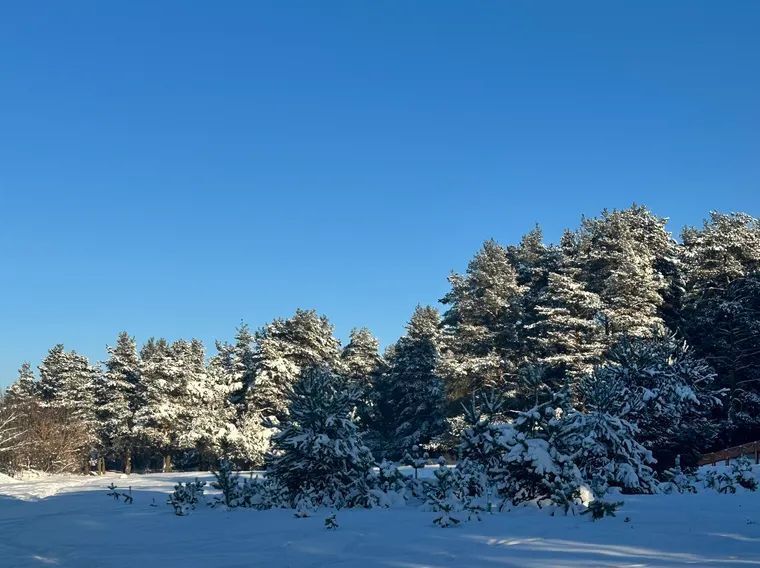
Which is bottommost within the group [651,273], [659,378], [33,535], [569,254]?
[33,535]

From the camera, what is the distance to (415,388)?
46.6m

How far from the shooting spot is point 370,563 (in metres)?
7.37

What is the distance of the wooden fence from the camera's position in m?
20.3

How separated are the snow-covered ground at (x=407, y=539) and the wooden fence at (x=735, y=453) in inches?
403

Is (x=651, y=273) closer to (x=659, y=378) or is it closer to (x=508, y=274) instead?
(x=508, y=274)

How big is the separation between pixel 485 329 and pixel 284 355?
15.5 metres

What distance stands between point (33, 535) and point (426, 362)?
3712 cm

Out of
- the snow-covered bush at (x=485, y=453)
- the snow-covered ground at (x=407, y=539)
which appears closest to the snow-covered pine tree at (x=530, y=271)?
the snow-covered bush at (x=485, y=453)

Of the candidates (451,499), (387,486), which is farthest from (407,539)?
(387,486)

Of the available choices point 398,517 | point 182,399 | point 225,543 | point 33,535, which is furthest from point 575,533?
point 182,399

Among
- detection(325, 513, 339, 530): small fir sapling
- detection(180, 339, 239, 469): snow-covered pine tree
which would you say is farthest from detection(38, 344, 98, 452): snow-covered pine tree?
detection(325, 513, 339, 530): small fir sapling

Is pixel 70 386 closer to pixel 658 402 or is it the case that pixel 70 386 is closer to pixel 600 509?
pixel 658 402

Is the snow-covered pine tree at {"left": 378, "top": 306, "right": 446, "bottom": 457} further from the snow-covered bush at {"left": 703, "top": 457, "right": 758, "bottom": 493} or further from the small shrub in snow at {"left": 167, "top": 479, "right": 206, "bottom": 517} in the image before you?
the snow-covered bush at {"left": 703, "top": 457, "right": 758, "bottom": 493}

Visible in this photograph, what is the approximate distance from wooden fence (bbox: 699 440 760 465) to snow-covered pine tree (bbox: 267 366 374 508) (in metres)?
12.8
